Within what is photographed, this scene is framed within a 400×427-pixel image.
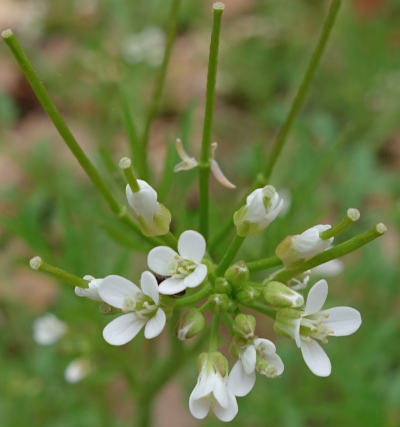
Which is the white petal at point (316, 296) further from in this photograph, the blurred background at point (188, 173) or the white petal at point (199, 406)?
the blurred background at point (188, 173)

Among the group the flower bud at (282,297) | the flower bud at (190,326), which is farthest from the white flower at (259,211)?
the flower bud at (190,326)

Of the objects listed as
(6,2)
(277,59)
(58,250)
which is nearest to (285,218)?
(58,250)

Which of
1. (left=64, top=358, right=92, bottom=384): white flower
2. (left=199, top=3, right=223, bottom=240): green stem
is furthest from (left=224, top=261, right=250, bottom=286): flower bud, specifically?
→ (left=64, top=358, right=92, bottom=384): white flower

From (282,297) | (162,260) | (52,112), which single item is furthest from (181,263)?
(52,112)

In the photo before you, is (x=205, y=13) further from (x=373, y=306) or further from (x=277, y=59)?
(x=373, y=306)

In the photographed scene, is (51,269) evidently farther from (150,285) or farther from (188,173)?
(188,173)

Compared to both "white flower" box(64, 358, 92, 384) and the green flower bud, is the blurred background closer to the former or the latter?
"white flower" box(64, 358, 92, 384)
